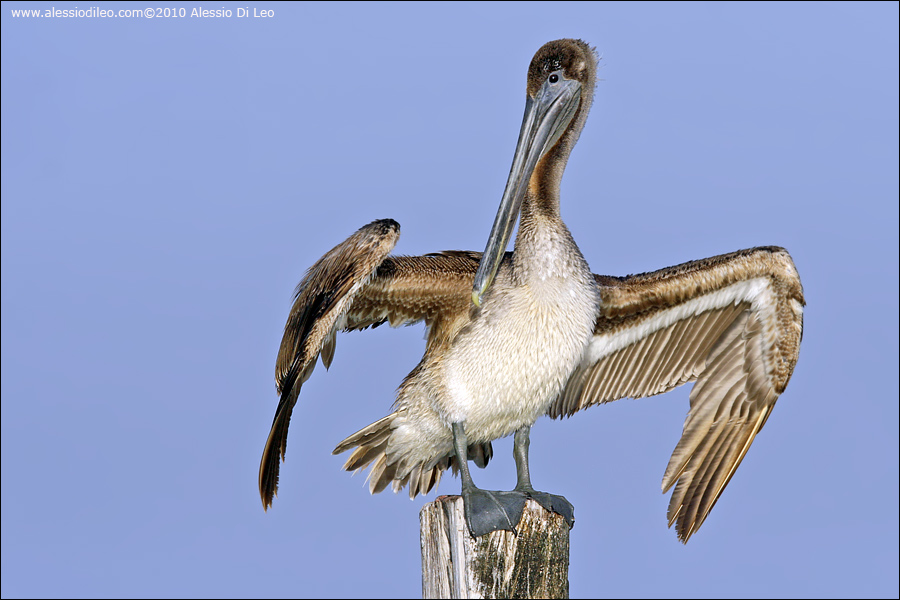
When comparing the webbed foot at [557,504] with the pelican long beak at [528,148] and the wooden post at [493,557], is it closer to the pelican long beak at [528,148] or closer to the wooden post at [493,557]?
the wooden post at [493,557]

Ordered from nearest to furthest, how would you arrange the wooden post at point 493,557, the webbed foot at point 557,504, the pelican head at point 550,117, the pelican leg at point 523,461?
the wooden post at point 493,557
the webbed foot at point 557,504
the pelican leg at point 523,461
the pelican head at point 550,117

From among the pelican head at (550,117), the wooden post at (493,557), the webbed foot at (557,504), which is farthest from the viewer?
the pelican head at (550,117)

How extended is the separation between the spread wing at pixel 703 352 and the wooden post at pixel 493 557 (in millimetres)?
1370

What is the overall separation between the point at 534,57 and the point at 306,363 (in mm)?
1932

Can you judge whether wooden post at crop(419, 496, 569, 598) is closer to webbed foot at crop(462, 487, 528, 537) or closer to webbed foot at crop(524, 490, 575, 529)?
webbed foot at crop(462, 487, 528, 537)

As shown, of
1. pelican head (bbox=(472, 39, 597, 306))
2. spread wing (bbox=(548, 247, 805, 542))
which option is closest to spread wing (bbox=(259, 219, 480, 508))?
pelican head (bbox=(472, 39, 597, 306))

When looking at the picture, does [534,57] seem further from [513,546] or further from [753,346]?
[513,546]

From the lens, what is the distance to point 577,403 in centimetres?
542

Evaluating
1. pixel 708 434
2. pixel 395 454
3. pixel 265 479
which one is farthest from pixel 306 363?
pixel 708 434

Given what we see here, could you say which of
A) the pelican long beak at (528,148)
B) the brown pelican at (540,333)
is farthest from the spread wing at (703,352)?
the pelican long beak at (528,148)

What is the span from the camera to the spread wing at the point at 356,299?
414 cm

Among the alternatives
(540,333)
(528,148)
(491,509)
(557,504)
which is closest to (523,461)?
(557,504)

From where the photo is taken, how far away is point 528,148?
464 centimetres

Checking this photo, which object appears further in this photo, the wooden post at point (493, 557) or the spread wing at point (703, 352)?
the spread wing at point (703, 352)
